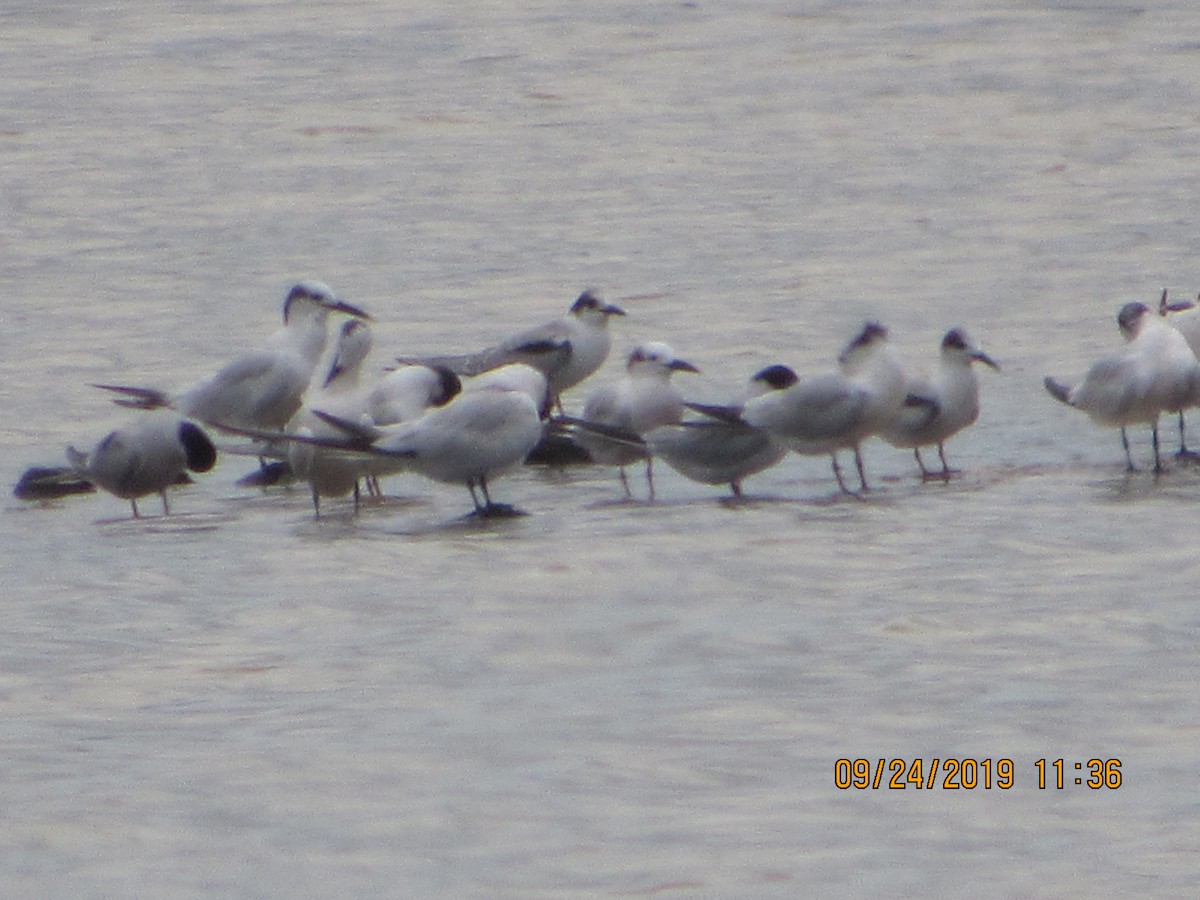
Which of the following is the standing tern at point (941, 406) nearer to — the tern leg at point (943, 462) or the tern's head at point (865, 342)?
the tern leg at point (943, 462)

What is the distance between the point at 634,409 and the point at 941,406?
114 centimetres

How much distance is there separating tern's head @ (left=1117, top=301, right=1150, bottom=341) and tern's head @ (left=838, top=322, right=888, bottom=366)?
1.11 meters

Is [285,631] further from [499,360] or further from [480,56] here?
[480,56]

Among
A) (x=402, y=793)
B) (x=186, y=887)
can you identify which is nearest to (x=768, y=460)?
(x=402, y=793)

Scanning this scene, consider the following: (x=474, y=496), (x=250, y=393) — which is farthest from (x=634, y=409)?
(x=250, y=393)

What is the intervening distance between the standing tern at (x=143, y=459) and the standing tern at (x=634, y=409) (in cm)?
139

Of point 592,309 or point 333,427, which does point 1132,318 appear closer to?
point 592,309

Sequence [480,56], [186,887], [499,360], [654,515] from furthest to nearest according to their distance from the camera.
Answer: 1. [480,56]
2. [499,360]
3. [654,515]
4. [186,887]

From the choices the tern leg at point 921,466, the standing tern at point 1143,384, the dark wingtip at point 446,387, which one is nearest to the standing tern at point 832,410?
the tern leg at point 921,466

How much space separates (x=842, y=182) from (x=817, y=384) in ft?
26.0

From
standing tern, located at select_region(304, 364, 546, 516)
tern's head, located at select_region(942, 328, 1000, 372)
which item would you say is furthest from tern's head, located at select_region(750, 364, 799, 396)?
standing tern, located at select_region(304, 364, 546, 516)

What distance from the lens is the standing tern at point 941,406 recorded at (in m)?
10.5

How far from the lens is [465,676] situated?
23.4 ft

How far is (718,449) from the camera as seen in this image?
1003cm
